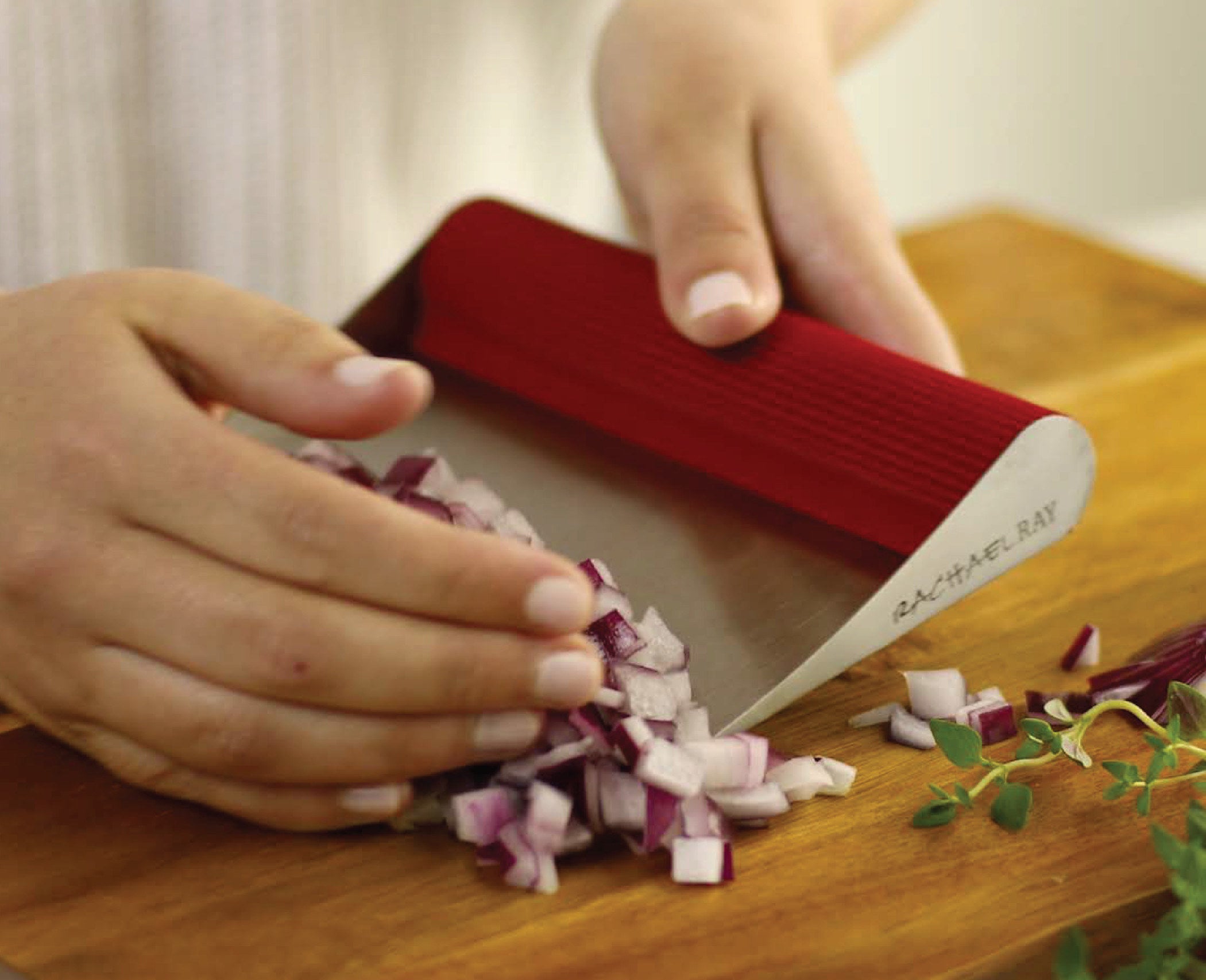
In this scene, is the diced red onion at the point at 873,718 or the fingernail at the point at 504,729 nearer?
the fingernail at the point at 504,729

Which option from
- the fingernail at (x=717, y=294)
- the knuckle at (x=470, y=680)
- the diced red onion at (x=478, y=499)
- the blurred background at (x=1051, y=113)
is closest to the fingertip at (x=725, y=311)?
the fingernail at (x=717, y=294)

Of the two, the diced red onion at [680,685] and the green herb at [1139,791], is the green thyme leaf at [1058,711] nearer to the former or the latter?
the green herb at [1139,791]

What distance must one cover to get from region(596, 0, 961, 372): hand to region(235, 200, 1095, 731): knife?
46 millimetres

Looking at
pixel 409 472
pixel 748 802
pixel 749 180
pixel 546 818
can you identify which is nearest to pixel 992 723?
pixel 748 802

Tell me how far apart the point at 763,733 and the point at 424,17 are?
908 mm

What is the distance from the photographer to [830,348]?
1.09 meters

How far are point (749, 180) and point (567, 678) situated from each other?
566 mm

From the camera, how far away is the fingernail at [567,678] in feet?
2.56

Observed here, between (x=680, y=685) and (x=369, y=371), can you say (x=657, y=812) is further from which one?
(x=369, y=371)

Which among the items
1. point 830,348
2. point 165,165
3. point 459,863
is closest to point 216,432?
point 459,863

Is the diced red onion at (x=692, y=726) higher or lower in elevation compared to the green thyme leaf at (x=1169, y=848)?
lower

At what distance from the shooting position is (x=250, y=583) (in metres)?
0.79

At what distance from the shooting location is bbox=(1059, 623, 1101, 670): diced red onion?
1.00 meters

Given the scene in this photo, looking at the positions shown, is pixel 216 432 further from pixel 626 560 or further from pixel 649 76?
pixel 649 76
